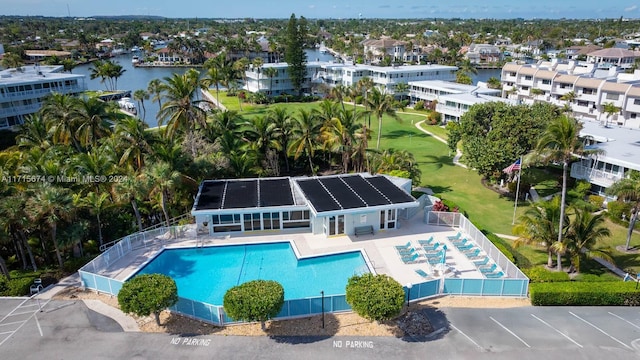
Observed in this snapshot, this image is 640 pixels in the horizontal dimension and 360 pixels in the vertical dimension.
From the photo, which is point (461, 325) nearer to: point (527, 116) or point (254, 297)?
point (254, 297)

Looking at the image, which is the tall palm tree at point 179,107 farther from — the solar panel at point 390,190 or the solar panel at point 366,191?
the solar panel at point 390,190

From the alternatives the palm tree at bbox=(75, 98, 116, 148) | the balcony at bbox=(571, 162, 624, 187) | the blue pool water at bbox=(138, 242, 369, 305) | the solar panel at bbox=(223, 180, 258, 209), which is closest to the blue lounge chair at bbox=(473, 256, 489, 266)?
the blue pool water at bbox=(138, 242, 369, 305)

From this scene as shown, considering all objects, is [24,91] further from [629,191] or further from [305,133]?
[629,191]

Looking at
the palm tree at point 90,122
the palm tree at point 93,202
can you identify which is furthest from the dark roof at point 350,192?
the palm tree at point 90,122

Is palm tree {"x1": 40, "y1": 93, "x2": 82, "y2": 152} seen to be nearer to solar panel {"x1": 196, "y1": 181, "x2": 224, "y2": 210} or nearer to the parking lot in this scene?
solar panel {"x1": 196, "y1": 181, "x2": 224, "y2": 210}

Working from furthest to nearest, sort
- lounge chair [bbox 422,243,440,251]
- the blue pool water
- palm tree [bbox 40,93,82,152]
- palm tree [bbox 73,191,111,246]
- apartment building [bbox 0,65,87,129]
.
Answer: apartment building [bbox 0,65,87,129]
palm tree [bbox 40,93,82,152]
lounge chair [bbox 422,243,440,251]
palm tree [bbox 73,191,111,246]
the blue pool water
